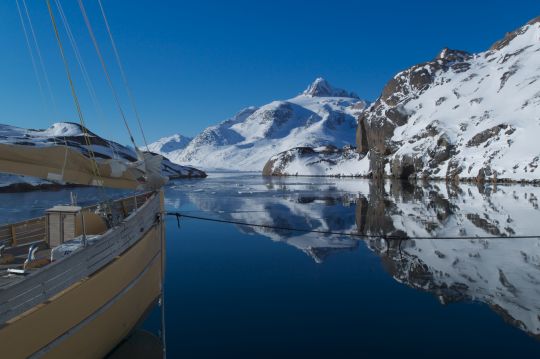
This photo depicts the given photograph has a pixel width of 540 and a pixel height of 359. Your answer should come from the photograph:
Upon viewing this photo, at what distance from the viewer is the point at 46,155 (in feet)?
27.8

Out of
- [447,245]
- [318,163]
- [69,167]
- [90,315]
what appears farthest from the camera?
[318,163]

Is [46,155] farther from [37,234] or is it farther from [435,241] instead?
[435,241]

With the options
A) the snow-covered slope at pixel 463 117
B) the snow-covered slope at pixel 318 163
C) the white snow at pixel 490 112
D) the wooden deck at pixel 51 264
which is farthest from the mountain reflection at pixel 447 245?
the snow-covered slope at pixel 318 163

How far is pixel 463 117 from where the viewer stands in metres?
101

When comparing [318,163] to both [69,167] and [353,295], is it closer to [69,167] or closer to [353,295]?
[353,295]

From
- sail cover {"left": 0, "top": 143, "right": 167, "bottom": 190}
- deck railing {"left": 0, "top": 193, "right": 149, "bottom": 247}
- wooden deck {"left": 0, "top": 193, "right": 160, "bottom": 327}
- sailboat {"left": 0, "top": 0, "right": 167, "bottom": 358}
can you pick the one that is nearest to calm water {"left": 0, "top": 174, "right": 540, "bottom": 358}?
sailboat {"left": 0, "top": 0, "right": 167, "bottom": 358}

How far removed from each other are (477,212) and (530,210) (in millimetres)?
3896

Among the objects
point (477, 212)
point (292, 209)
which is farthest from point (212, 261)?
point (477, 212)

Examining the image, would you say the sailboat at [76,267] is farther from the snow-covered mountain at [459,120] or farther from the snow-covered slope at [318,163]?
the snow-covered slope at [318,163]

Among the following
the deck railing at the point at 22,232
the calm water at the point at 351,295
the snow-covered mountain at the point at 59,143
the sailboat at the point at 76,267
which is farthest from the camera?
the snow-covered mountain at the point at 59,143

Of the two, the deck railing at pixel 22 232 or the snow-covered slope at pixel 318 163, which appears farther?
the snow-covered slope at pixel 318 163

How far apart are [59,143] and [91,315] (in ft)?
383

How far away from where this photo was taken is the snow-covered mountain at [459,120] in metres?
80.9

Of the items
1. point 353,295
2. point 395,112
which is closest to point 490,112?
point 395,112
